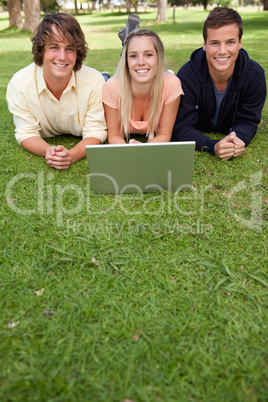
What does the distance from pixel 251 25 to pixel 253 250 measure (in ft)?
54.8

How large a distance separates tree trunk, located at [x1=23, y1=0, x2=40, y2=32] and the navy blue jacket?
13.7 meters

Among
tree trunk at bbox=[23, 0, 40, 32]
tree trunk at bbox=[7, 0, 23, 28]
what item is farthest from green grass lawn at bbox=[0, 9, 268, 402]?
tree trunk at bbox=[7, 0, 23, 28]

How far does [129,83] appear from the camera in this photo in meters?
2.75

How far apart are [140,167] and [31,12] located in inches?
601

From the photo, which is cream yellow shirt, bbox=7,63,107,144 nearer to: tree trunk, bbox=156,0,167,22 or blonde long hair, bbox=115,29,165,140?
blonde long hair, bbox=115,29,165,140

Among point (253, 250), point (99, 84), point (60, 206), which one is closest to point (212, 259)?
point (253, 250)

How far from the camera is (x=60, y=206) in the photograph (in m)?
2.33

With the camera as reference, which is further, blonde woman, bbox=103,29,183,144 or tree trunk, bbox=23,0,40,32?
tree trunk, bbox=23,0,40,32

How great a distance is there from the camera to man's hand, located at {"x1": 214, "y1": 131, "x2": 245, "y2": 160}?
2.73 m

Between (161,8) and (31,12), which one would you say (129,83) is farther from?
(161,8)

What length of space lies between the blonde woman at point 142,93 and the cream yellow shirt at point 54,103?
10cm

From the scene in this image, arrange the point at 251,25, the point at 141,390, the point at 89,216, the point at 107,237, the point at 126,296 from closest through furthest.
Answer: the point at 141,390 < the point at 126,296 < the point at 107,237 < the point at 89,216 < the point at 251,25

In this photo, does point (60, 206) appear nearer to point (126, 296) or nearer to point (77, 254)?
point (77, 254)

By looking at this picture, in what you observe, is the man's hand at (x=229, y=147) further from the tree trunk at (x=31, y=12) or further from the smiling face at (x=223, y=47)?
the tree trunk at (x=31, y=12)
